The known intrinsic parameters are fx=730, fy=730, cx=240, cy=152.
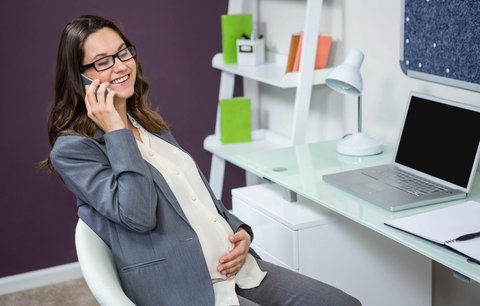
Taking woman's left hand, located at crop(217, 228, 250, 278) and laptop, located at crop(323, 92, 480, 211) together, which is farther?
laptop, located at crop(323, 92, 480, 211)

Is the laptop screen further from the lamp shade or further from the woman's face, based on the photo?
the woman's face

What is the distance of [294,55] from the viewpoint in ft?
9.52

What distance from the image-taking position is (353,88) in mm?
2453

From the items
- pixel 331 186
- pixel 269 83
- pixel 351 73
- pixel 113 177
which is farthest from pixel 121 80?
pixel 269 83

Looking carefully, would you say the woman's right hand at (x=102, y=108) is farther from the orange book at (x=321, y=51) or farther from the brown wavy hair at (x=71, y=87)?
the orange book at (x=321, y=51)

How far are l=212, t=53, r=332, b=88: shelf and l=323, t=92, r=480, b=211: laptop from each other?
0.68 meters

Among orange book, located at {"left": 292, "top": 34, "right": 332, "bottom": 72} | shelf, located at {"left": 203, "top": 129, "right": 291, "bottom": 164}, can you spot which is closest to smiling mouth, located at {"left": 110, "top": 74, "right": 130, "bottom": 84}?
orange book, located at {"left": 292, "top": 34, "right": 332, "bottom": 72}

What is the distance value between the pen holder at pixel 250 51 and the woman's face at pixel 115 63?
134 centimetres

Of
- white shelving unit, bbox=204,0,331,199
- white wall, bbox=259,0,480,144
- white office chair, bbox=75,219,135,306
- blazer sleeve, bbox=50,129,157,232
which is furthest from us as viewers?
white shelving unit, bbox=204,0,331,199

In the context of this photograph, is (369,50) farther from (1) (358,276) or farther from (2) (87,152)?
(2) (87,152)

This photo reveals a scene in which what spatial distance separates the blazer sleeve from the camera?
1688 millimetres

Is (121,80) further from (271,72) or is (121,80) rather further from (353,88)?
(271,72)

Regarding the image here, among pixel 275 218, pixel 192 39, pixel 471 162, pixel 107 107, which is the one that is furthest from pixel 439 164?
pixel 192 39

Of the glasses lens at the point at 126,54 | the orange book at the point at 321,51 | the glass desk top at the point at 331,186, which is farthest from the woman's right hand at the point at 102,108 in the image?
the orange book at the point at 321,51
